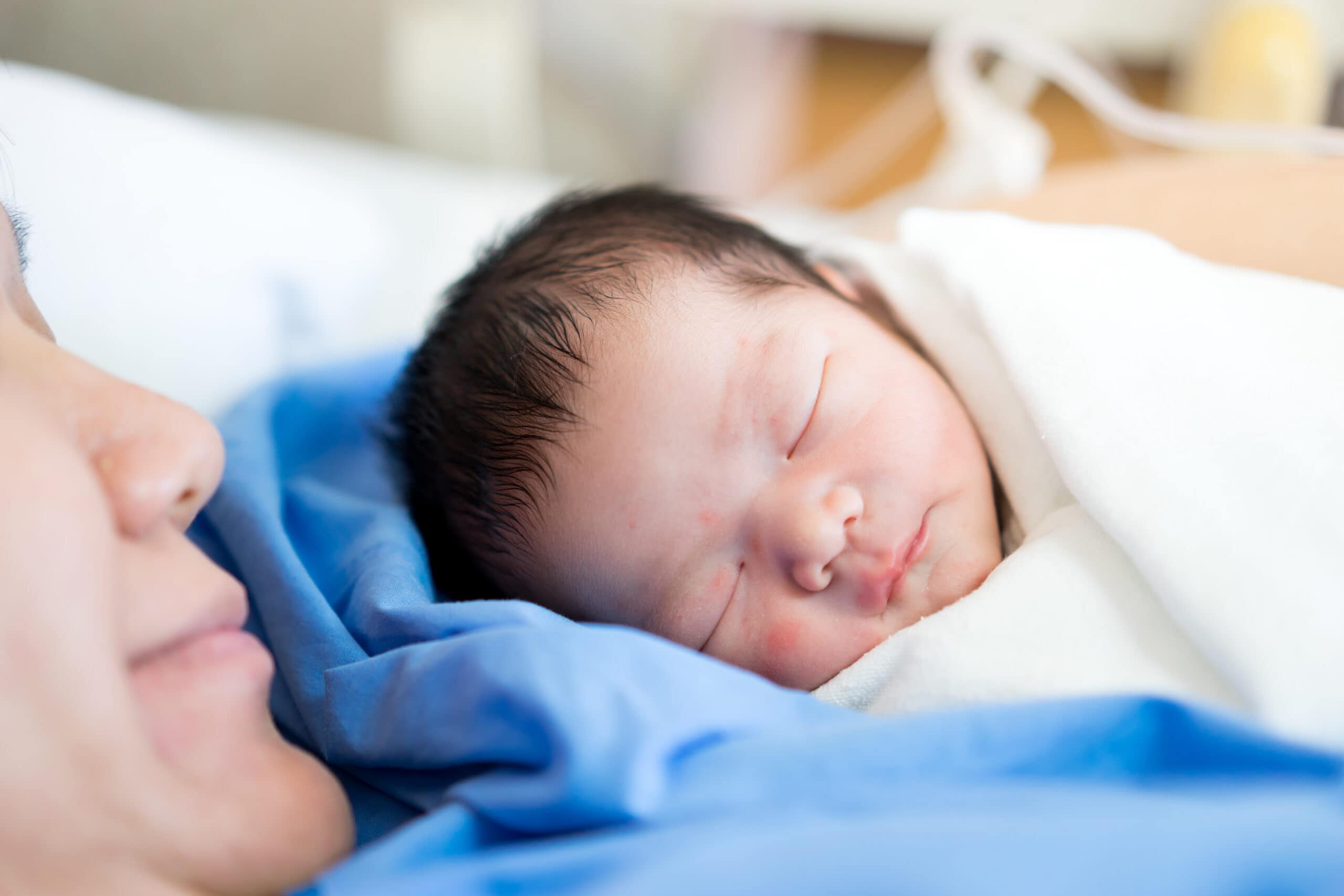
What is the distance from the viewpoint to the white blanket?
596mm

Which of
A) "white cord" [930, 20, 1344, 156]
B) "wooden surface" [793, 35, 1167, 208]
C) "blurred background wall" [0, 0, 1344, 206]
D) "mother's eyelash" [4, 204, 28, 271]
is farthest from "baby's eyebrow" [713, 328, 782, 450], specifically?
"wooden surface" [793, 35, 1167, 208]

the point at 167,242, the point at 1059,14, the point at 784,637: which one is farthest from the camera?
the point at 1059,14

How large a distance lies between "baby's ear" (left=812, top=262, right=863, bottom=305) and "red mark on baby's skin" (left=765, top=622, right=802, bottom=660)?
34cm

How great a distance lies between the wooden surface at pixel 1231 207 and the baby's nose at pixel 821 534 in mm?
511

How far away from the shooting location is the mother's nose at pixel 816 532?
2.39ft

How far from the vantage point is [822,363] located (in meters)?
0.82

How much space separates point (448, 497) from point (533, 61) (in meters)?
1.67

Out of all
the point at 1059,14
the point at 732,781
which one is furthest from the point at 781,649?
the point at 1059,14

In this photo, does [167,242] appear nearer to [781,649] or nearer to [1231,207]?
[781,649]

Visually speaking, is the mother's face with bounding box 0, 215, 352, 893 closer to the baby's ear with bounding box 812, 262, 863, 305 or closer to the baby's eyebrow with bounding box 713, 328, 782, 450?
the baby's eyebrow with bounding box 713, 328, 782, 450

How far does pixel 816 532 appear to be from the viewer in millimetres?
727

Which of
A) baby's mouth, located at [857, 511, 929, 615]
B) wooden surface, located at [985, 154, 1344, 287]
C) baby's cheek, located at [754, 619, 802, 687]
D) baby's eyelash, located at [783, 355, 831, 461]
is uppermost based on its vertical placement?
wooden surface, located at [985, 154, 1344, 287]

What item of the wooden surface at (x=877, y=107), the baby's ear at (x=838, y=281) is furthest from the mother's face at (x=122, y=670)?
the wooden surface at (x=877, y=107)

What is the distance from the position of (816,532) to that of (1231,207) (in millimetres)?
626
